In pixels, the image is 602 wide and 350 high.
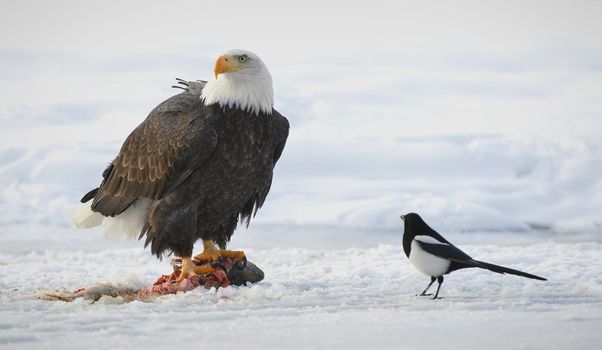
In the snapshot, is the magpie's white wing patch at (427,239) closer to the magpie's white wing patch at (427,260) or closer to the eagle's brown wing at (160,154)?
the magpie's white wing patch at (427,260)

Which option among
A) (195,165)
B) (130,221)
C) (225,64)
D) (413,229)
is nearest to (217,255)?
(130,221)

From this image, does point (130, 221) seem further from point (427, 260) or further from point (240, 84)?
point (427, 260)

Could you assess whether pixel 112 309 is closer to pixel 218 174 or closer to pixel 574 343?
pixel 218 174

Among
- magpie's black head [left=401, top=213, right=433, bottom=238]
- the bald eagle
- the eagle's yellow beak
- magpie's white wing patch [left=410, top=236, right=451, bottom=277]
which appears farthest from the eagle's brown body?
magpie's white wing patch [left=410, top=236, right=451, bottom=277]

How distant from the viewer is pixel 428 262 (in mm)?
5617

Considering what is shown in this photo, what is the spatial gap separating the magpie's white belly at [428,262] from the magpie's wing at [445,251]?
0.03 m

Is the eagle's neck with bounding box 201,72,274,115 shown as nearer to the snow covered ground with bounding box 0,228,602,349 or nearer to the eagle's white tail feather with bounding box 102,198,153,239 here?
the eagle's white tail feather with bounding box 102,198,153,239

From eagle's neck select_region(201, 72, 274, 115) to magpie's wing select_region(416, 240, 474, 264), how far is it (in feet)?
4.94

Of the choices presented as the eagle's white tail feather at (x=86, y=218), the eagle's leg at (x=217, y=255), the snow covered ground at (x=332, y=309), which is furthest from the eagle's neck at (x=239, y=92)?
the eagle's white tail feather at (x=86, y=218)

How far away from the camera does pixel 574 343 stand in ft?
13.7

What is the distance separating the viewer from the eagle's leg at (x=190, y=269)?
6.20 metres

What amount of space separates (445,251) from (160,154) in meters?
2.10

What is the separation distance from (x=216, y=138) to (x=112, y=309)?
1.41 metres

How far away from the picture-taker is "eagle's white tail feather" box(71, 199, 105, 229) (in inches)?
278
